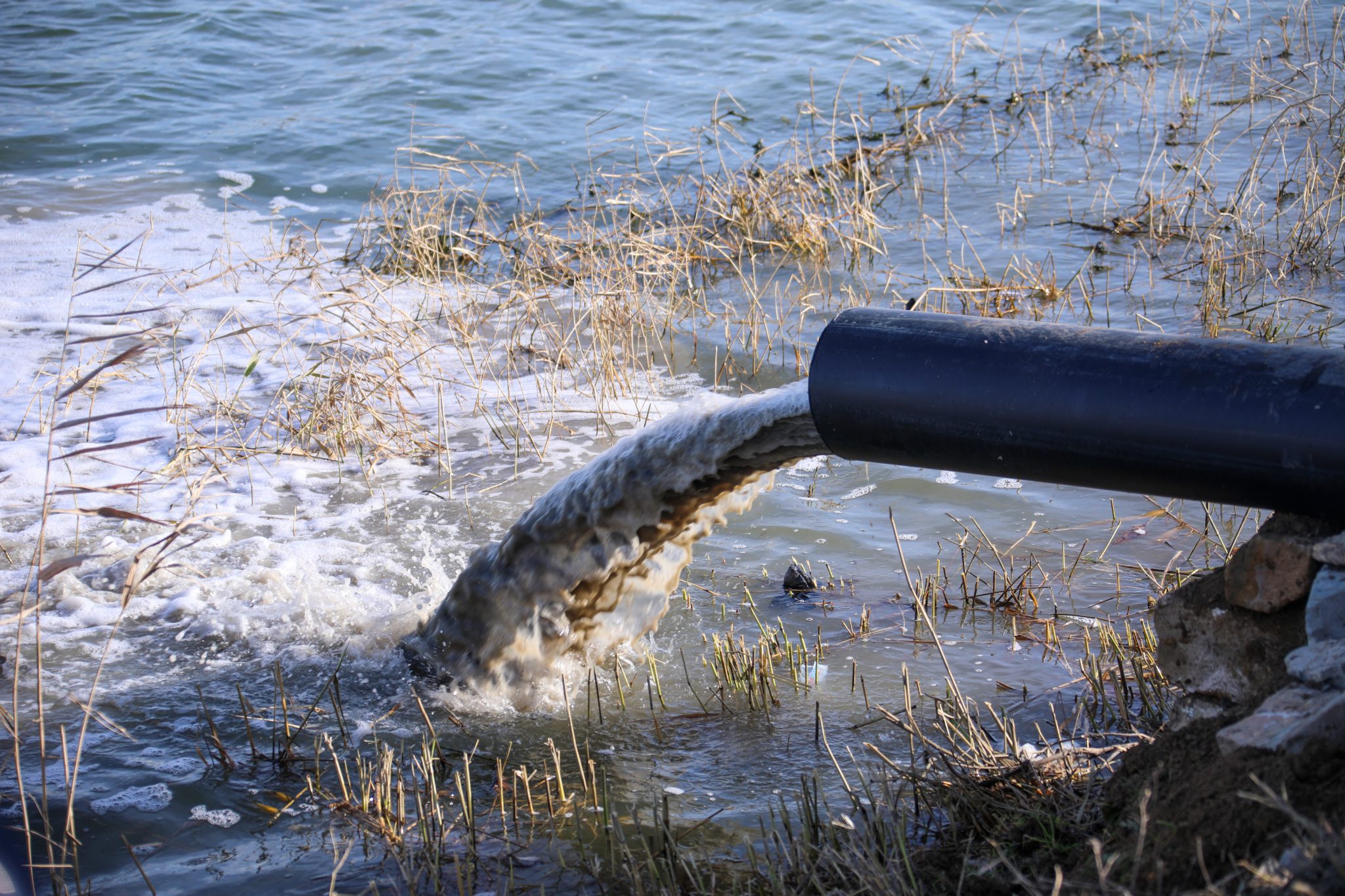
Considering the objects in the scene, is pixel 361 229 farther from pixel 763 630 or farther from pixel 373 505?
pixel 763 630

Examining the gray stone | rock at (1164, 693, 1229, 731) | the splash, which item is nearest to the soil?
rock at (1164, 693, 1229, 731)

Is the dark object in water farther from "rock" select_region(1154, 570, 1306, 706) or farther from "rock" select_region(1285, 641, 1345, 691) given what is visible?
"rock" select_region(1285, 641, 1345, 691)

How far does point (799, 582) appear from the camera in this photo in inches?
182

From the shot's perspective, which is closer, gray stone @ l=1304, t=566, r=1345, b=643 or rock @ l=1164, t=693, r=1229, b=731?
gray stone @ l=1304, t=566, r=1345, b=643

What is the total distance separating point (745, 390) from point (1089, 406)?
175 inches

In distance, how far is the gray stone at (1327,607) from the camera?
2260 mm

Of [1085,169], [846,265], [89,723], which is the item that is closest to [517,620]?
[89,723]

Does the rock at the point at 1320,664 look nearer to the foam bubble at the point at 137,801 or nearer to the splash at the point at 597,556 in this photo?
the splash at the point at 597,556

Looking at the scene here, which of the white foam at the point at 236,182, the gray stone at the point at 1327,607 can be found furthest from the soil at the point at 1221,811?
the white foam at the point at 236,182

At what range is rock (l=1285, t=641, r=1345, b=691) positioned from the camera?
2.16 meters

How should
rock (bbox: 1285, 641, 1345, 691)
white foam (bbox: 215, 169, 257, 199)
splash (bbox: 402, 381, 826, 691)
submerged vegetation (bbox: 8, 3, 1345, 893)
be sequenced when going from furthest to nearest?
white foam (bbox: 215, 169, 257, 199), splash (bbox: 402, 381, 826, 691), submerged vegetation (bbox: 8, 3, 1345, 893), rock (bbox: 1285, 641, 1345, 691)

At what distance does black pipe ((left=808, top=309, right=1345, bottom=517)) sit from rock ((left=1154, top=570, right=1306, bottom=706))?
12.3 inches

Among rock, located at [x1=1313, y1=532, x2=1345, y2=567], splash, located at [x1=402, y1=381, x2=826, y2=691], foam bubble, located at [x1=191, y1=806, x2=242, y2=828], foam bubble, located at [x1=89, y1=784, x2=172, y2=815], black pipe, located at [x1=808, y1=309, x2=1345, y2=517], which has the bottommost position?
foam bubble, located at [x1=89, y1=784, x2=172, y2=815]

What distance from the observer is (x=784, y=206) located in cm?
852
